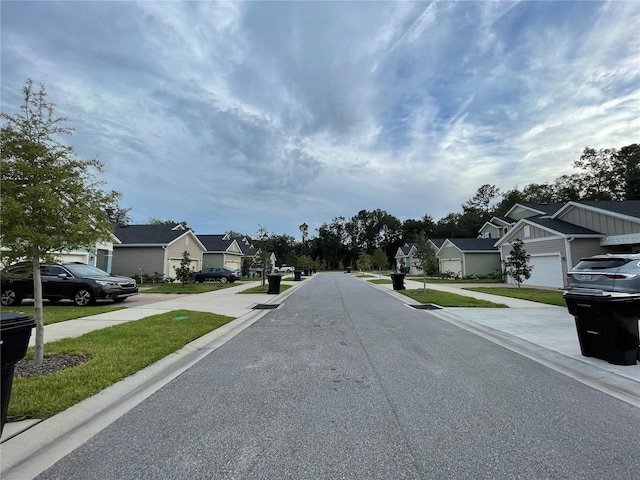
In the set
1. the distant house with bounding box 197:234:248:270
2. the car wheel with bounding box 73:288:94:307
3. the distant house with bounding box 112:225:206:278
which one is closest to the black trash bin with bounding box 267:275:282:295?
the car wheel with bounding box 73:288:94:307

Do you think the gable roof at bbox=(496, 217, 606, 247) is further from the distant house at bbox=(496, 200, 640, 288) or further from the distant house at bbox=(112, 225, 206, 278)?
the distant house at bbox=(112, 225, 206, 278)

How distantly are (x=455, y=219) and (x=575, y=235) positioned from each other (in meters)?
56.9

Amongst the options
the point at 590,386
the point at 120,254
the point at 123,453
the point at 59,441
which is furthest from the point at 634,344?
the point at 120,254

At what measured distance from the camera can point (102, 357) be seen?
5273 millimetres

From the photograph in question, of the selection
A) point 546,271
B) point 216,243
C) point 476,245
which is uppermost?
point 216,243

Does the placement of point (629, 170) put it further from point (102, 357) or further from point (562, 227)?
point (102, 357)

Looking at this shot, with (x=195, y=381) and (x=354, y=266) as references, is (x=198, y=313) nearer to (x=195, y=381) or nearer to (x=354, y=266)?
(x=195, y=381)

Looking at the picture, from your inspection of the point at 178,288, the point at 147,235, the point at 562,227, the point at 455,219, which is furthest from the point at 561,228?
the point at 455,219

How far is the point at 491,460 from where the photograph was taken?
8.95 ft

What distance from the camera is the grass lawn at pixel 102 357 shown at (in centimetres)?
363

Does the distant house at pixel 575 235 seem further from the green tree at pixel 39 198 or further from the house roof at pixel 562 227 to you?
the green tree at pixel 39 198

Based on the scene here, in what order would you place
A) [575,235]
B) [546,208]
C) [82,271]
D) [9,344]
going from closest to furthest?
[9,344]
[82,271]
[575,235]
[546,208]

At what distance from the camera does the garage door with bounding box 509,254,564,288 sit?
20438 mm

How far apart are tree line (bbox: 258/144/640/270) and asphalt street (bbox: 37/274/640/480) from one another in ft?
56.0
